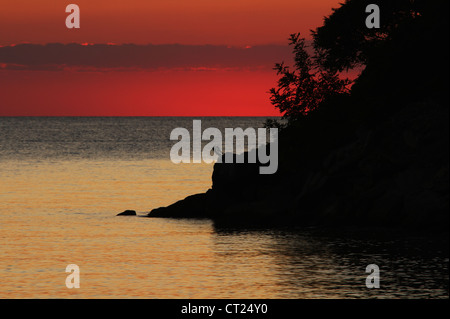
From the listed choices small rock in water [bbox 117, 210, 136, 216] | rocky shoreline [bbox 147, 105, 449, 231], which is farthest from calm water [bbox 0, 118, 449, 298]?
rocky shoreline [bbox 147, 105, 449, 231]

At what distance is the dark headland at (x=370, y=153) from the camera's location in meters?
50.2

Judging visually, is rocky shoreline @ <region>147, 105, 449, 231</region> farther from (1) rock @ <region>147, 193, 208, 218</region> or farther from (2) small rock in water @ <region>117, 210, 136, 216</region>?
(2) small rock in water @ <region>117, 210, 136, 216</region>

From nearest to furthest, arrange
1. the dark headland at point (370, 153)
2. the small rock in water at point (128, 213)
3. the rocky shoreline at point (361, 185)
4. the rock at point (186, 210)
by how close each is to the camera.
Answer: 1. the rocky shoreline at point (361, 185)
2. the dark headland at point (370, 153)
3. the rock at point (186, 210)
4. the small rock in water at point (128, 213)

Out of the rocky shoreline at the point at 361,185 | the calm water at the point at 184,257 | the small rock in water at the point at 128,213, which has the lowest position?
the calm water at the point at 184,257

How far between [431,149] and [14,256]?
977 inches

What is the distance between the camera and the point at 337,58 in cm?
6719

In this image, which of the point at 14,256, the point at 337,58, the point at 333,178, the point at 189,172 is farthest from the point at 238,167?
the point at 189,172

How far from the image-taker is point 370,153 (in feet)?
173

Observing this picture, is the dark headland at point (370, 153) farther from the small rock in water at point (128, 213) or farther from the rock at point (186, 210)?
the small rock in water at point (128, 213)

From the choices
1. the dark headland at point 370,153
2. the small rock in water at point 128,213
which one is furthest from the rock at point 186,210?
the small rock in water at point 128,213
